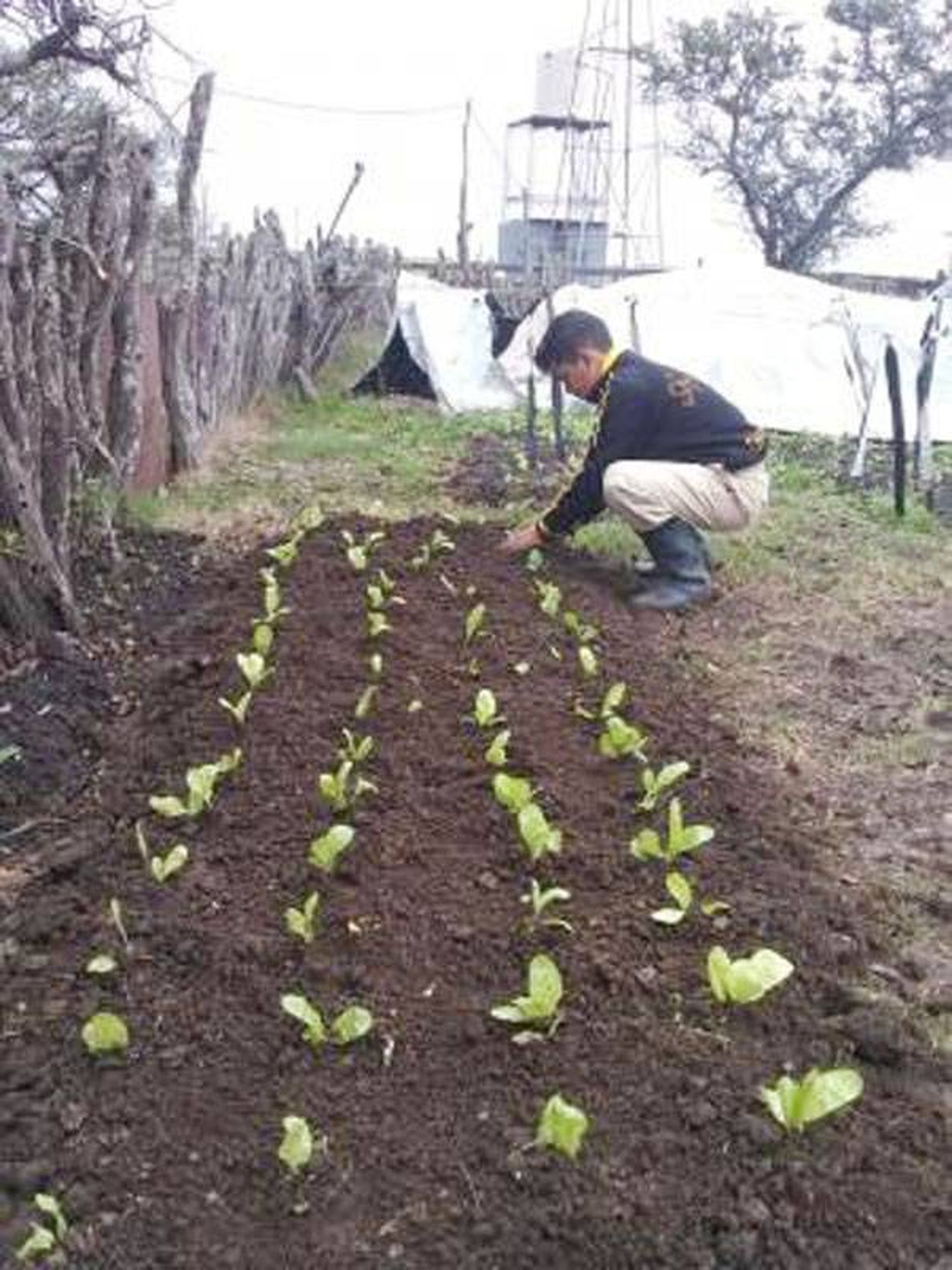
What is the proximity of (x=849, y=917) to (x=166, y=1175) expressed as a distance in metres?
1.71

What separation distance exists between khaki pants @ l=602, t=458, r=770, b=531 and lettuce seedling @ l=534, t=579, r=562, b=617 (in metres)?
0.50

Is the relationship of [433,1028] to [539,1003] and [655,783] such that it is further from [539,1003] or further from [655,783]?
[655,783]

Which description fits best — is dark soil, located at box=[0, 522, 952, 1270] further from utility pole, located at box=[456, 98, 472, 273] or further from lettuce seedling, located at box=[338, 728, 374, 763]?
utility pole, located at box=[456, 98, 472, 273]

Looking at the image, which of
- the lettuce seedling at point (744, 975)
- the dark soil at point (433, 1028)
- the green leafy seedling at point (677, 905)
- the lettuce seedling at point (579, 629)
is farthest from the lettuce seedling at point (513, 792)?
the lettuce seedling at point (579, 629)

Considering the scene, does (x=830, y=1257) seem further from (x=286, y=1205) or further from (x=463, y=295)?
(x=463, y=295)

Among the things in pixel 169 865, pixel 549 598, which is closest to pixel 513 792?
pixel 169 865

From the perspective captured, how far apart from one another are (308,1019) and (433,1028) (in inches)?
9.7

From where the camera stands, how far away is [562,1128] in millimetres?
2266

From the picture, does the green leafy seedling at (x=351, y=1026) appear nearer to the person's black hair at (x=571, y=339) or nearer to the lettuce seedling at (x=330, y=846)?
the lettuce seedling at (x=330, y=846)

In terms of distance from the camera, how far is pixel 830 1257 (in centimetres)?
214

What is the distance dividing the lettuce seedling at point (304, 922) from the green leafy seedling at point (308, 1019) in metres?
0.29

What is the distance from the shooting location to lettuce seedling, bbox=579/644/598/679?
4.71 metres

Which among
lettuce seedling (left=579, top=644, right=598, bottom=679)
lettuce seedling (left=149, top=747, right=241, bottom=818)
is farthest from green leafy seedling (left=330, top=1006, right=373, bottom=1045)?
lettuce seedling (left=579, top=644, right=598, bottom=679)

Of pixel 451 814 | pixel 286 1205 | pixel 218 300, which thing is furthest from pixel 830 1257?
pixel 218 300
